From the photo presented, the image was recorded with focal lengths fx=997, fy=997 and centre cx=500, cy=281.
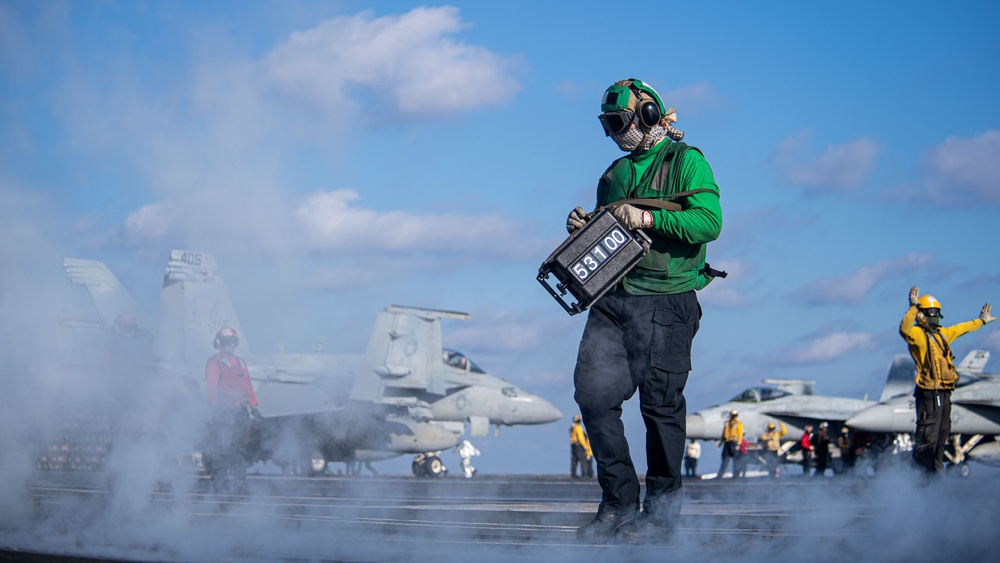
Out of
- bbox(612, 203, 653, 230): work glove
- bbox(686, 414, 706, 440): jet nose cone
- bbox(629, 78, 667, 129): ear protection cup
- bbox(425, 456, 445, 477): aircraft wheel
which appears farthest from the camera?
bbox(686, 414, 706, 440): jet nose cone

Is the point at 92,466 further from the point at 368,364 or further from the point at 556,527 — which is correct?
the point at 556,527

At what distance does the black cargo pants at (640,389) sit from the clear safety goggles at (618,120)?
839 millimetres

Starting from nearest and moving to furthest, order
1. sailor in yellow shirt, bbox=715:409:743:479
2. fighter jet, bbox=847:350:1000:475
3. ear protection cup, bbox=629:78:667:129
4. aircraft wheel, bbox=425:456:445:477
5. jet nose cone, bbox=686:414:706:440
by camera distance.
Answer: ear protection cup, bbox=629:78:667:129, fighter jet, bbox=847:350:1000:475, sailor in yellow shirt, bbox=715:409:743:479, aircraft wheel, bbox=425:456:445:477, jet nose cone, bbox=686:414:706:440

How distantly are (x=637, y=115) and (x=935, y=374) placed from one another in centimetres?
581

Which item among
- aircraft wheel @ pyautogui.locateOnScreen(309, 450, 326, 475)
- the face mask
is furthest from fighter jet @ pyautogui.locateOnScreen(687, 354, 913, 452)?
the face mask

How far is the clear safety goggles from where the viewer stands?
4906mm

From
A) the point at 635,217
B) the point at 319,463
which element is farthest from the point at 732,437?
the point at 635,217

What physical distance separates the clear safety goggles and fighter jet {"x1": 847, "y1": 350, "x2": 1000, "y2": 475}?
70.5 ft

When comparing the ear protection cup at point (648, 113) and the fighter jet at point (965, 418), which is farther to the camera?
the fighter jet at point (965, 418)

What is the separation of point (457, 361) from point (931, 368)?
2347 cm

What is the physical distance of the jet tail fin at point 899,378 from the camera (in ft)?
110

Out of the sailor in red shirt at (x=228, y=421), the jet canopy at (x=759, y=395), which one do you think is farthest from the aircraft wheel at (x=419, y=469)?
the sailor in red shirt at (x=228, y=421)

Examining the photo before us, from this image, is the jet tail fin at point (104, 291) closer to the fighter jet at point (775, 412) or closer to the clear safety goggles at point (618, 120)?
the clear safety goggles at point (618, 120)

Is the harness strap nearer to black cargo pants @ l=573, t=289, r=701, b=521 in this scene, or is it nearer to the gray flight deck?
black cargo pants @ l=573, t=289, r=701, b=521
